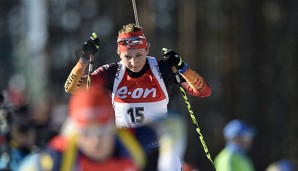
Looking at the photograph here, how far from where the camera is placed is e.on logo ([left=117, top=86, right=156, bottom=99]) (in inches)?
422

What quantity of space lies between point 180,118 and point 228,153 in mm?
6537

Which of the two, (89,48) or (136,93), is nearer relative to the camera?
(136,93)

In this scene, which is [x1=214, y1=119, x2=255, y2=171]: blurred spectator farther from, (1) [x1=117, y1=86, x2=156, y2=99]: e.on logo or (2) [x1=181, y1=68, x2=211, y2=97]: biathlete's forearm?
(1) [x1=117, y1=86, x2=156, y2=99]: e.on logo


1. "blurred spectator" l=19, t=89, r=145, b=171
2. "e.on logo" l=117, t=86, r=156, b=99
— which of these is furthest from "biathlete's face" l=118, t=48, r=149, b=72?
"blurred spectator" l=19, t=89, r=145, b=171

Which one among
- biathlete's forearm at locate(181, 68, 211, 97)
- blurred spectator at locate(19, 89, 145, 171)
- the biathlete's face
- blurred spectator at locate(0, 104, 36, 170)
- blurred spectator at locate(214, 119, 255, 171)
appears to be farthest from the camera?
blurred spectator at locate(214, 119, 255, 171)

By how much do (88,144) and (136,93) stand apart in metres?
3.60

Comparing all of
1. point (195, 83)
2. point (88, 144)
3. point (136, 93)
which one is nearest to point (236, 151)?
point (195, 83)

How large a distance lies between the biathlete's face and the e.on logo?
186 millimetres

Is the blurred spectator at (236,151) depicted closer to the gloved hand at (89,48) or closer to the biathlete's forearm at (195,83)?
the biathlete's forearm at (195,83)

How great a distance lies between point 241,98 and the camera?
95.9 feet

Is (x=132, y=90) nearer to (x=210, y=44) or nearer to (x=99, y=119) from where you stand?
(x=99, y=119)

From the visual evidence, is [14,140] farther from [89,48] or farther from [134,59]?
[134,59]

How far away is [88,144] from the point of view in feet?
23.5

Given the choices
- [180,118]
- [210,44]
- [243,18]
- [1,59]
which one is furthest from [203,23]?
[180,118]
